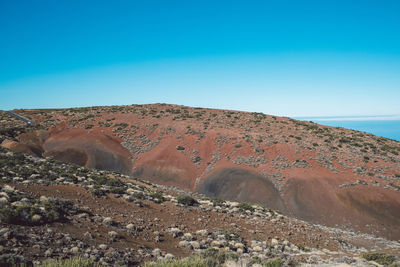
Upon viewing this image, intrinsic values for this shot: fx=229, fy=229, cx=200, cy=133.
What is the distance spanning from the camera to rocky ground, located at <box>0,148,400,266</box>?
346 inches

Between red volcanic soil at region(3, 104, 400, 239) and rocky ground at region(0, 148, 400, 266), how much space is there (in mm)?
5119

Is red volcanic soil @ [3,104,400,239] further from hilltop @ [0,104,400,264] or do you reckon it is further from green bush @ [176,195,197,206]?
green bush @ [176,195,197,206]

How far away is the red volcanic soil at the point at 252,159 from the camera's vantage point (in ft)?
84.9

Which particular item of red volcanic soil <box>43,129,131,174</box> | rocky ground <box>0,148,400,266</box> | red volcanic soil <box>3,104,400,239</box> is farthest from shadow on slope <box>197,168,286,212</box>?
red volcanic soil <box>43,129,131,174</box>

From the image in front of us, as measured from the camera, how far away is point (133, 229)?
40.3 feet

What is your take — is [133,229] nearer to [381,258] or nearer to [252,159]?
[381,258]

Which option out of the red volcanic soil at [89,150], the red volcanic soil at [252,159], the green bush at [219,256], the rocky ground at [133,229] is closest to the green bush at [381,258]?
the rocky ground at [133,229]

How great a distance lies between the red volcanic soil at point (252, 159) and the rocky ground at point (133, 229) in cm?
512

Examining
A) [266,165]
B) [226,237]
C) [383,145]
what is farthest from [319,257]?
[383,145]

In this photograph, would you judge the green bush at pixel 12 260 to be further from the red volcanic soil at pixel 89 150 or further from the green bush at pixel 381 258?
the red volcanic soil at pixel 89 150

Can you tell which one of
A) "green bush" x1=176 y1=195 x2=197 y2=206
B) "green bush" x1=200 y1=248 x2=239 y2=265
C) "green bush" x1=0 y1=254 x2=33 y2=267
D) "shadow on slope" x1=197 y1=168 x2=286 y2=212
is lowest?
"shadow on slope" x1=197 y1=168 x2=286 y2=212

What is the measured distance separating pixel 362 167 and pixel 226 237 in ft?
89.2

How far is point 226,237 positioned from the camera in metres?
14.3

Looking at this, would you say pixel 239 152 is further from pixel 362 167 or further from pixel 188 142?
pixel 362 167
